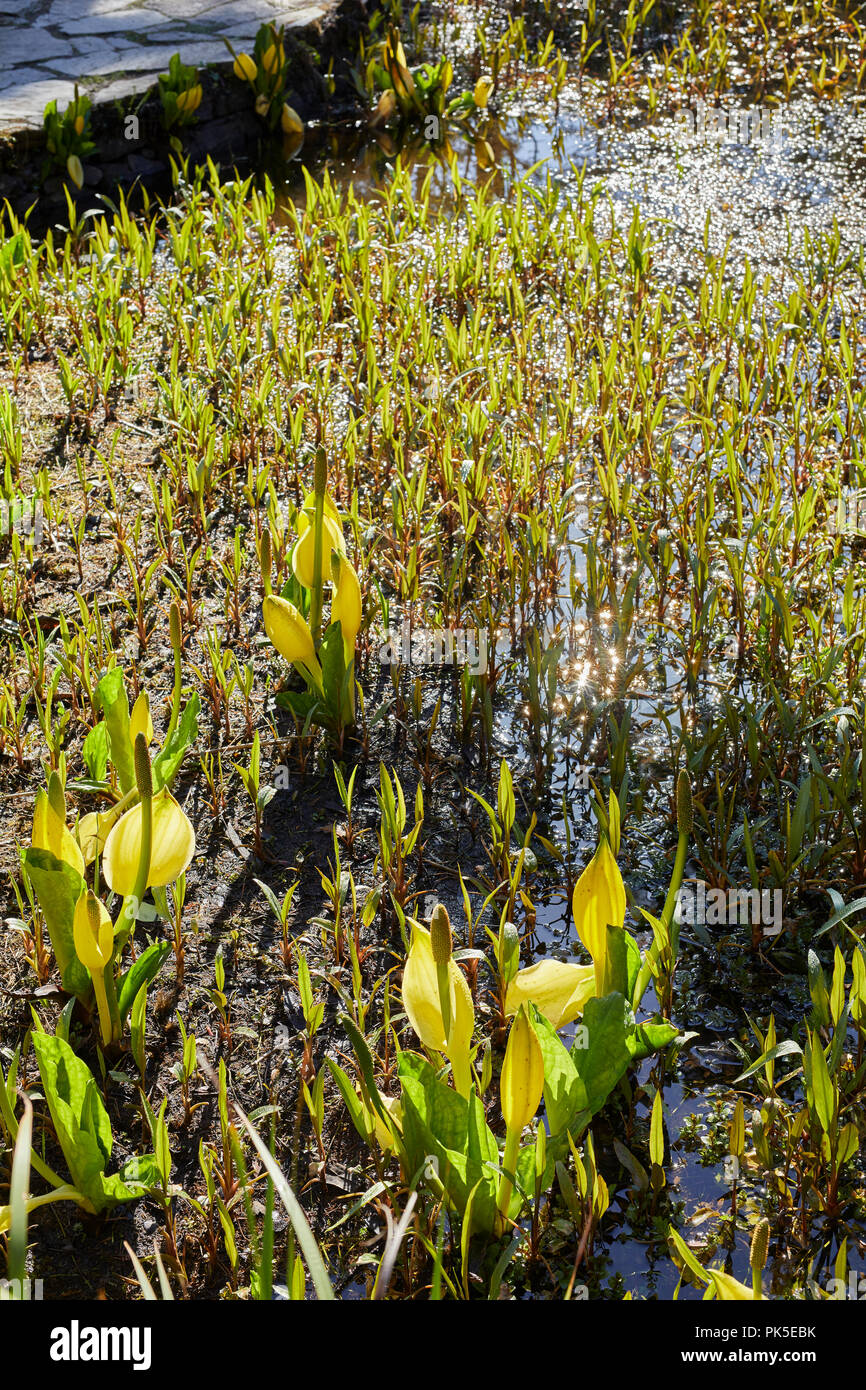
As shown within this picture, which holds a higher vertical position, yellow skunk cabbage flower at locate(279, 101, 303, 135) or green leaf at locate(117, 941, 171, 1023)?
yellow skunk cabbage flower at locate(279, 101, 303, 135)

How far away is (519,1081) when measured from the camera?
139cm

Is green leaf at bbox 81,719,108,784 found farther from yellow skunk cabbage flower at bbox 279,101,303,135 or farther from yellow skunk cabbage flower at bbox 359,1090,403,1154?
yellow skunk cabbage flower at bbox 279,101,303,135

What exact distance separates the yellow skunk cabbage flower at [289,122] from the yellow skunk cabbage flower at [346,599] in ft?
12.9

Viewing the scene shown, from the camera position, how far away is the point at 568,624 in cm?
273

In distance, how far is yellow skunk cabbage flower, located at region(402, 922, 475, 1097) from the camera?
148 centimetres

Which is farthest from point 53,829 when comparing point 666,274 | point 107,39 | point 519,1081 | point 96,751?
point 107,39

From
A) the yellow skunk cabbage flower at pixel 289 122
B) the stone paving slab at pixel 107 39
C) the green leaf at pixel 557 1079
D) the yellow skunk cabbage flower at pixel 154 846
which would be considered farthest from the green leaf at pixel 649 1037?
the yellow skunk cabbage flower at pixel 289 122

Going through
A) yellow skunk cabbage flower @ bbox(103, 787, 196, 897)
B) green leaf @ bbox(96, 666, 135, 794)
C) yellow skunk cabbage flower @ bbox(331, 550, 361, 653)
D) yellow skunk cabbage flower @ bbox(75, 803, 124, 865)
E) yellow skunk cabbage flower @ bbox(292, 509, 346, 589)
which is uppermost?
yellow skunk cabbage flower @ bbox(292, 509, 346, 589)

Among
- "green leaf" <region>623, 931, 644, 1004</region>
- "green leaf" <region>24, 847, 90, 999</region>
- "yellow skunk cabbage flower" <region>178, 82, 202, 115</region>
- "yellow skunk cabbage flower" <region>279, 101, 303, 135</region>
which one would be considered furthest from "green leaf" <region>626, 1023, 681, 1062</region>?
"yellow skunk cabbage flower" <region>279, 101, 303, 135</region>

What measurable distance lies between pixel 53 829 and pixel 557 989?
0.72 metres

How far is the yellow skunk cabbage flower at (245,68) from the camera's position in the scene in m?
5.24

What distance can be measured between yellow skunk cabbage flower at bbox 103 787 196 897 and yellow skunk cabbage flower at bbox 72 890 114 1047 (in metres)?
0.06
